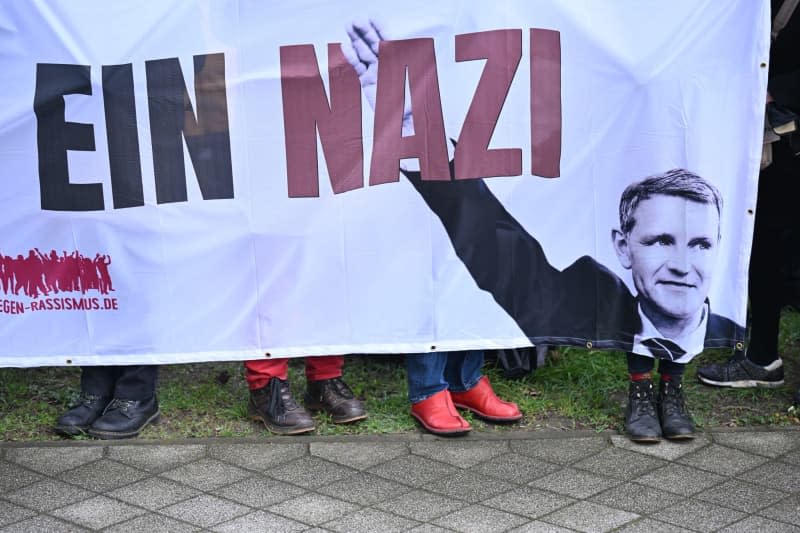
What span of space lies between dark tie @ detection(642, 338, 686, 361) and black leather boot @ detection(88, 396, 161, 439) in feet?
6.98

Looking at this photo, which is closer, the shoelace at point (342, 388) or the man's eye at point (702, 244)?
the man's eye at point (702, 244)

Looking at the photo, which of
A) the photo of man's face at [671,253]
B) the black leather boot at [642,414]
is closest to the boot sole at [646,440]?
the black leather boot at [642,414]

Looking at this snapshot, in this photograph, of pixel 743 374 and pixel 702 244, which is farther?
pixel 743 374

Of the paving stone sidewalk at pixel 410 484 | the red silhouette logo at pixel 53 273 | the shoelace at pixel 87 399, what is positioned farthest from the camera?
the shoelace at pixel 87 399

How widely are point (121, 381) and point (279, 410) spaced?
2.28 ft

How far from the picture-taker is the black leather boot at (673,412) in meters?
4.29

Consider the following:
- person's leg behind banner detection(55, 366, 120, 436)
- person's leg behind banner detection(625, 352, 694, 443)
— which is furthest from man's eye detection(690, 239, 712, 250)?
person's leg behind banner detection(55, 366, 120, 436)

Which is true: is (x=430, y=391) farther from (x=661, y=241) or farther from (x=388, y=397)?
(x=661, y=241)

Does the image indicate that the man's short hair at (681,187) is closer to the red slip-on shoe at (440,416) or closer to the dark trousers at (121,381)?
the red slip-on shoe at (440,416)

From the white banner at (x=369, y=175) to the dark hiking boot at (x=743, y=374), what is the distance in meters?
0.64

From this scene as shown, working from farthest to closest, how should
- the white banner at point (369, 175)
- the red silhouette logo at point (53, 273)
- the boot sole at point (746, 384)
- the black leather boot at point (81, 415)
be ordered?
the boot sole at point (746, 384) → the black leather boot at point (81, 415) → the red silhouette logo at point (53, 273) → the white banner at point (369, 175)

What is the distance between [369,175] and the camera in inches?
169

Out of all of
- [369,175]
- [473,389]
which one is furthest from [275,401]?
[369,175]

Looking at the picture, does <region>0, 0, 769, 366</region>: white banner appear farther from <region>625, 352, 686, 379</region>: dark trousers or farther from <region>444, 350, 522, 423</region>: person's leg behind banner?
<region>444, 350, 522, 423</region>: person's leg behind banner
